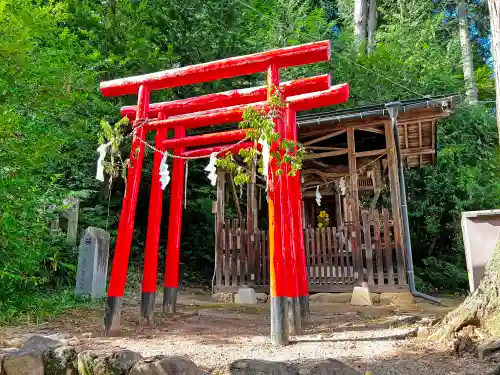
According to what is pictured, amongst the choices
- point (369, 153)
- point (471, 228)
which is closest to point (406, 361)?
point (471, 228)

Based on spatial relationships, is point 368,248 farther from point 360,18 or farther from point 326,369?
point 360,18

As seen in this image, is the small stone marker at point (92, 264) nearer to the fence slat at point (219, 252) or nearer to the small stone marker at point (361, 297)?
the fence slat at point (219, 252)

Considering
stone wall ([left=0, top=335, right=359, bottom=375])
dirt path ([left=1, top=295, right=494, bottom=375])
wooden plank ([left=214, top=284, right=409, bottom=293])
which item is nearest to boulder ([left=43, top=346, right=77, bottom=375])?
stone wall ([left=0, top=335, right=359, bottom=375])

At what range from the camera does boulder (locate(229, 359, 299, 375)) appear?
2.32 metres

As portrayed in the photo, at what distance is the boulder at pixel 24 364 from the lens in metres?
2.83

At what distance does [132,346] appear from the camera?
14.1 ft

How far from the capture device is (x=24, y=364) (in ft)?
9.32

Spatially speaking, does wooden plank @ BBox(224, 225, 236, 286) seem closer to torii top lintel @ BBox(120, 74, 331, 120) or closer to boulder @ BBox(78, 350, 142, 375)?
torii top lintel @ BBox(120, 74, 331, 120)

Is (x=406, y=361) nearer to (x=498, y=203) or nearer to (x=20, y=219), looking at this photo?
(x=20, y=219)

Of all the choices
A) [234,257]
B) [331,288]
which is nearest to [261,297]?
[234,257]

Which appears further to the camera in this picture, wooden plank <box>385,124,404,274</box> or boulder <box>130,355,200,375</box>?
wooden plank <box>385,124,404,274</box>

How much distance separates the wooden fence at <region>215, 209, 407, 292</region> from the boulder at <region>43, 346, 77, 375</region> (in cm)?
675

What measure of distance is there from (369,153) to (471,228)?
3956 millimetres

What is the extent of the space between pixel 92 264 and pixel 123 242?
9.16 ft
